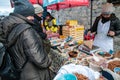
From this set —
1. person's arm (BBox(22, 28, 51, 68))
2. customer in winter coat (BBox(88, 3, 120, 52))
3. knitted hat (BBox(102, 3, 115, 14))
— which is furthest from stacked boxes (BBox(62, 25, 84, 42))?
person's arm (BBox(22, 28, 51, 68))

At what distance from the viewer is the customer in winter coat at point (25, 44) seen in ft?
7.17

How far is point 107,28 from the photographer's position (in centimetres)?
378

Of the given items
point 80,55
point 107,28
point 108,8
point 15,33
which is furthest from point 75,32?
point 15,33

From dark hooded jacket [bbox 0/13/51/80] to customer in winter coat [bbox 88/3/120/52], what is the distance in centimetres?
170

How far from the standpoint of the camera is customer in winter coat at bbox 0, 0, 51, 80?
2.19m

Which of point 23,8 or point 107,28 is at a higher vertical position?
point 23,8

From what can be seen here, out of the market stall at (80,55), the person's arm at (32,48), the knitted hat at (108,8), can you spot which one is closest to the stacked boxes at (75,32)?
the market stall at (80,55)

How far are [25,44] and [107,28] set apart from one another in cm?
205

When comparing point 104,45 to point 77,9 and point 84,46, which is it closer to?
point 84,46

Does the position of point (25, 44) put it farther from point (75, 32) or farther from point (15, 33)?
point (75, 32)

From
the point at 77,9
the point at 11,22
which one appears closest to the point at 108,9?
the point at 11,22

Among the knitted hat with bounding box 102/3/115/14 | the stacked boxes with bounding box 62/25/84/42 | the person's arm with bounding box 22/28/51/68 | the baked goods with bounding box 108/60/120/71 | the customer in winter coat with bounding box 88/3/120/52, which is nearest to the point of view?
the person's arm with bounding box 22/28/51/68

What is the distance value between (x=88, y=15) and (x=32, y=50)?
5.14 m

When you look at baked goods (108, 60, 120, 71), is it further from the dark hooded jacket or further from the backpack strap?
the backpack strap
